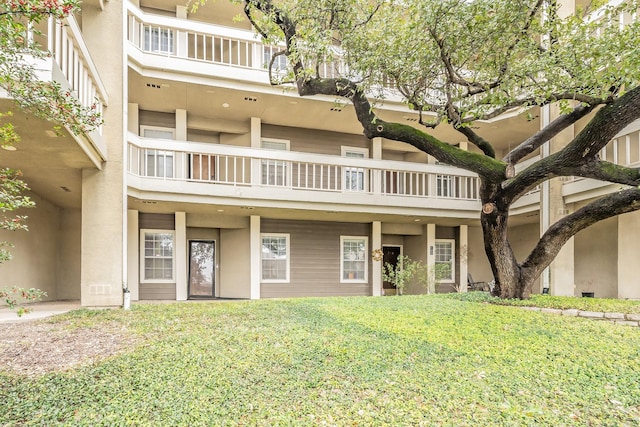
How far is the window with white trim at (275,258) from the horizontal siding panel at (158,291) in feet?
9.42

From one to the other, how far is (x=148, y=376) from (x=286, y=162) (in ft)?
28.5

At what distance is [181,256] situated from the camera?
12.0 meters

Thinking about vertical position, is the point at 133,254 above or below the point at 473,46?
below

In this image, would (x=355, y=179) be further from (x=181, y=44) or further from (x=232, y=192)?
(x=181, y=44)

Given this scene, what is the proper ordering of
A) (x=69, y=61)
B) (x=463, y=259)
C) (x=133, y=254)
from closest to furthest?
1. (x=69, y=61)
2. (x=133, y=254)
3. (x=463, y=259)

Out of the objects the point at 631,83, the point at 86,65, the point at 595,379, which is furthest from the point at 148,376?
the point at 631,83

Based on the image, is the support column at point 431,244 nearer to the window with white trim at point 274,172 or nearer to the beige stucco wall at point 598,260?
the beige stucco wall at point 598,260

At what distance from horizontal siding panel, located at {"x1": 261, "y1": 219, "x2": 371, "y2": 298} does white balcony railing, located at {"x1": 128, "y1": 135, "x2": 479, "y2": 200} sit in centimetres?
166

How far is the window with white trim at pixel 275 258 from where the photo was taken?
13258mm

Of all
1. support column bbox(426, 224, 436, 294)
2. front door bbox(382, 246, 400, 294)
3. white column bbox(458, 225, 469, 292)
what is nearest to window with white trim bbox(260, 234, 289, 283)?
front door bbox(382, 246, 400, 294)

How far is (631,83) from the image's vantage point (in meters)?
5.82

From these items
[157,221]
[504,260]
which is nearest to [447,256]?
[504,260]

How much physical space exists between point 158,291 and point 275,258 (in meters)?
3.82

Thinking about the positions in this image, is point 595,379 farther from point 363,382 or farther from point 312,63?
point 312,63
